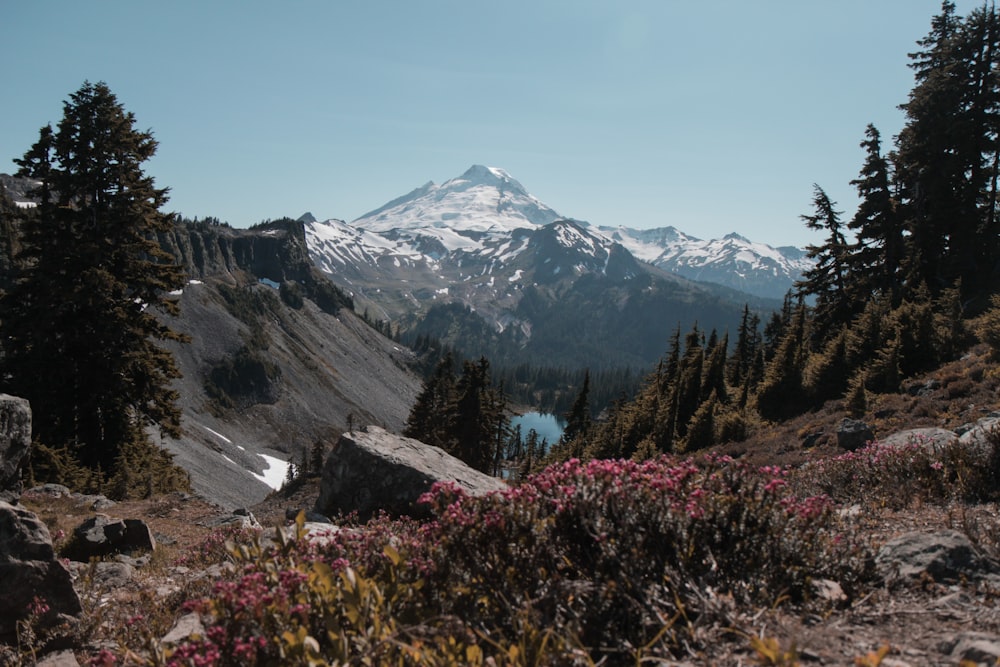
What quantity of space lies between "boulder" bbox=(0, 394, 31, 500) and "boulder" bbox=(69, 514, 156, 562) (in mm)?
2922

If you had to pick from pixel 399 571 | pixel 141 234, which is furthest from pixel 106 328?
pixel 399 571

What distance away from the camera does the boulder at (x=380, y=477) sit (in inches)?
425

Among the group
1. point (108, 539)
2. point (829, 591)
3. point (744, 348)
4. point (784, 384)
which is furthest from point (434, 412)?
point (829, 591)

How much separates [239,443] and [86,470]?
360 ft

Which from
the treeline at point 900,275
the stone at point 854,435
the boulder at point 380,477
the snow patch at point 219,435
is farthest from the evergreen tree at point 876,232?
the snow patch at point 219,435

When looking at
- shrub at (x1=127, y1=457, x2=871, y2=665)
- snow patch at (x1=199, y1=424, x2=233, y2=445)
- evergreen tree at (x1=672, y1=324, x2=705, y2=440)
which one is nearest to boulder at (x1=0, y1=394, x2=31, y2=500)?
shrub at (x1=127, y1=457, x2=871, y2=665)

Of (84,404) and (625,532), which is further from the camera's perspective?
(84,404)

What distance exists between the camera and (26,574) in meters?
5.43

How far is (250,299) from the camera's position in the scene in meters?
186

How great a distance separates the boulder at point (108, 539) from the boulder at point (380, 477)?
3.37 meters

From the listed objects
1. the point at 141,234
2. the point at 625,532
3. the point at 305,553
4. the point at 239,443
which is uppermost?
the point at 141,234

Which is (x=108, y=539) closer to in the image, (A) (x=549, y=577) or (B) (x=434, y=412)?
(A) (x=549, y=577)

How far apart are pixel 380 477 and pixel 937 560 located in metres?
8.93

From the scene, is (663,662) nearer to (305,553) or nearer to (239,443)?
(305,553)
